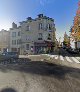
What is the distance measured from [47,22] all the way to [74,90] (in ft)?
169

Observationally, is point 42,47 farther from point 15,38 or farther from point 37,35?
point 15,38

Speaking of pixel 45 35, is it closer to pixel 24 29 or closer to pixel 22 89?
pixel 24 29

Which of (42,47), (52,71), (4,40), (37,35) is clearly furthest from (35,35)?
(52,71)

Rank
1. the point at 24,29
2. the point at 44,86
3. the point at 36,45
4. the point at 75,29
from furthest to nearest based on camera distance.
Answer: the point at 24,29, the point at 36,45, the point at 75,29, the point at 44,86

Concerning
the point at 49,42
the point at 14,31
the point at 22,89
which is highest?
the point at 14,31

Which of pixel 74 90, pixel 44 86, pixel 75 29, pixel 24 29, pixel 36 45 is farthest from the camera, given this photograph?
pixel 24 29

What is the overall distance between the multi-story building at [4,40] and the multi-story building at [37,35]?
317 inches

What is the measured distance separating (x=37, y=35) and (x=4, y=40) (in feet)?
47.6

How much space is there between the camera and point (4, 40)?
2655 inches

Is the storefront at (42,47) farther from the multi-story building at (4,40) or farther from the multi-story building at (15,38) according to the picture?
the multi-story building at (4,40)

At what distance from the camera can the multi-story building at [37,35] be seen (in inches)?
2298

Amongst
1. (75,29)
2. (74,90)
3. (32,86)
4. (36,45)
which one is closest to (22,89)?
(32,86)

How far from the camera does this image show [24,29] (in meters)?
62.2

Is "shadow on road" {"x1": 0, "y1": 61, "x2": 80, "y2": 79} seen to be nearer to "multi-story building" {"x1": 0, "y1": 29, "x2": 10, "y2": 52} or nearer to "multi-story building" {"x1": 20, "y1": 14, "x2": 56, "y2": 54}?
"multi-story building" {"x1": 20, "y1": 14, "x2": 56, "y2": 54}
